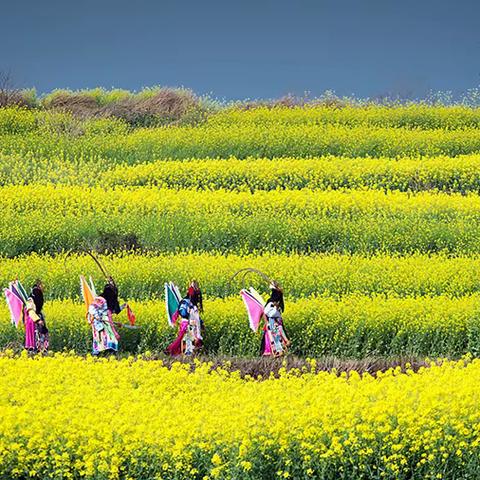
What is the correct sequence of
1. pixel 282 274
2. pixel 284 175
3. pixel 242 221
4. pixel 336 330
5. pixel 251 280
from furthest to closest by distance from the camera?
pixel 284 175 → pixel 242 221 → pixel 282 274 → pixel 251 280 → pixel 336 330

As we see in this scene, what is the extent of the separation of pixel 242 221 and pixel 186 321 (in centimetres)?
917

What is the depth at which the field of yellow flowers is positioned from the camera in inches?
463

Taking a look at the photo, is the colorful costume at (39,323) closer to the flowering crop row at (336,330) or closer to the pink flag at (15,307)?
the pink flag at (15,307)

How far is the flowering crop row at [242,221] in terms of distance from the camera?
2748 cm

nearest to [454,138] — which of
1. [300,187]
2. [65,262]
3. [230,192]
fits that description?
[300,187]

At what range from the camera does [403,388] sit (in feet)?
42.7

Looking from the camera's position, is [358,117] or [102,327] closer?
[102,327]

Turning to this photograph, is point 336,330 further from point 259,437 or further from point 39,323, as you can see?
point 259,437

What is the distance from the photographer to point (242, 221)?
28.1m

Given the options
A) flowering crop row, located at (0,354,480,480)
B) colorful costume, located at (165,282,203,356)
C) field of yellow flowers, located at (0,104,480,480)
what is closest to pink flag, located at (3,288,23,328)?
field of yellow flowers, located at (0,104,480,480)

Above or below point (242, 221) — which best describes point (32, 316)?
below

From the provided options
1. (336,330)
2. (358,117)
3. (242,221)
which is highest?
(358,117)

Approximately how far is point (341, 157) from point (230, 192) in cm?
560

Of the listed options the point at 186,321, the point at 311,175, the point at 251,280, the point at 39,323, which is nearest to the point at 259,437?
the point at 186,321
